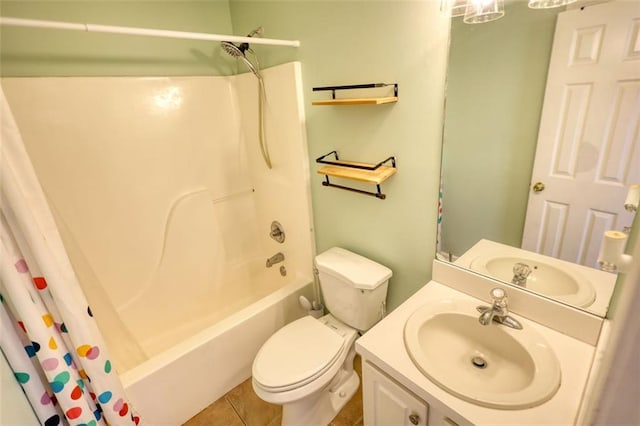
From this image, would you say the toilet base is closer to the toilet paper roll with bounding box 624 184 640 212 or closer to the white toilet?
the white toilet

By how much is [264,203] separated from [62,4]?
1475 millimetres

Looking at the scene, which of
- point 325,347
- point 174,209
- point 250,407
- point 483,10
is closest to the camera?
point 483,10

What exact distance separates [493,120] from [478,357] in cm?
84

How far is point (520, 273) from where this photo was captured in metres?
1.09

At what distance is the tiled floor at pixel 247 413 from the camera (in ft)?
5.18

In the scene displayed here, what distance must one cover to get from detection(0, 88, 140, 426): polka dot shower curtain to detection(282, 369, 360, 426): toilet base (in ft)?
2.62

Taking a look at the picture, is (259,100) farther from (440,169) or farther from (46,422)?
(46,422)

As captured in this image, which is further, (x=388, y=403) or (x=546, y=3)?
(x=388, y=403)

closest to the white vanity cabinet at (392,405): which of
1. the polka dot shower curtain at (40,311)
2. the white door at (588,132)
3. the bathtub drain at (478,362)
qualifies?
the bathtub drain at (478,362)

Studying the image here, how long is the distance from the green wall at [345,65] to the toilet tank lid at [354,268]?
7cm

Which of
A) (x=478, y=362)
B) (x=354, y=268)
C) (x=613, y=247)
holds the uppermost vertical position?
(x=613, y=247)

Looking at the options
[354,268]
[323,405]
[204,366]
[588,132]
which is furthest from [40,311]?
[588,132]

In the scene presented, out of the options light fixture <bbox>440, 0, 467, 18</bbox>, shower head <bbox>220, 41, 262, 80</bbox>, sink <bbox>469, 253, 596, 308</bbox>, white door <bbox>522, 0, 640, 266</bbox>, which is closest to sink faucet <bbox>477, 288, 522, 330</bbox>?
sink <bbox>469, 253, 596, 308</bbox>

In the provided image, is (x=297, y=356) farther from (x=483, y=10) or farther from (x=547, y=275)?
(x=483, y=10)
